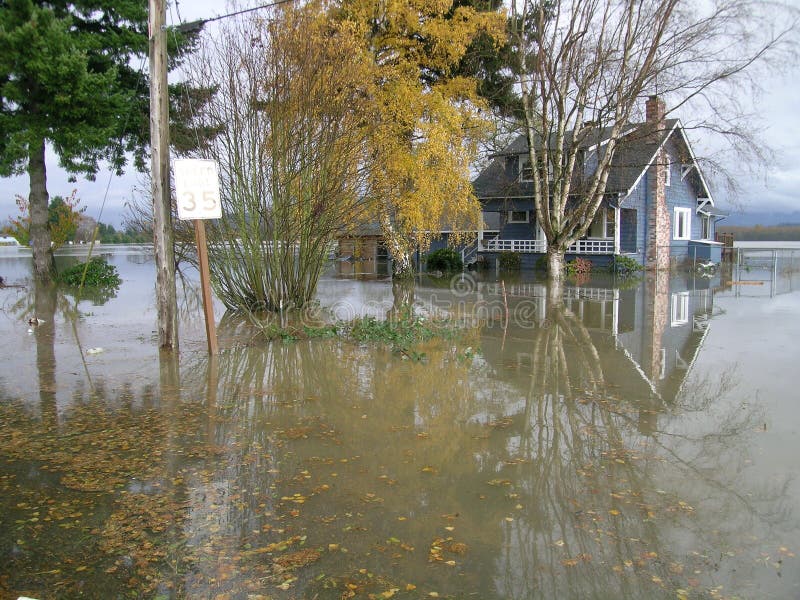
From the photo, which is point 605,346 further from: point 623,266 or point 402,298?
point 623,266

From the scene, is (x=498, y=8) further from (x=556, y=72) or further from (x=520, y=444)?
(x=520, y=444)

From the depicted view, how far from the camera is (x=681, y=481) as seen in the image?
4719 mm

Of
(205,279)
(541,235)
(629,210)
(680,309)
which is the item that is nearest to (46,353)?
(205,279)

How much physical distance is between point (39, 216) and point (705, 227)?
3362 cm

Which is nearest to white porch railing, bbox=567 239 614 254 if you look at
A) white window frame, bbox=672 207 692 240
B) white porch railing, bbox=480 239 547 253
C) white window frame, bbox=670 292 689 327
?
white porch railing, bbox=480 239 547 253

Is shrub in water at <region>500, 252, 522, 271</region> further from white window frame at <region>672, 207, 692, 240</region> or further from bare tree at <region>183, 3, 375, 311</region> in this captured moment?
bare tree at <region>183, 3, 375, 311</region>

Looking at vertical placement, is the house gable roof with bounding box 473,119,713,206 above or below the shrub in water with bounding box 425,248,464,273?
above

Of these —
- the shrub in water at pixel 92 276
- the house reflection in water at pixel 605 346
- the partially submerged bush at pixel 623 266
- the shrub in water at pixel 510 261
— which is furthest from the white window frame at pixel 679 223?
the shrub in water at pixel 92 276

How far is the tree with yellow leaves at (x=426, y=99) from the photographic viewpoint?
734 inches

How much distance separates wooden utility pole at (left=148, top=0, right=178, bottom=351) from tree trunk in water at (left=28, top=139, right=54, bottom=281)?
48.9 ft

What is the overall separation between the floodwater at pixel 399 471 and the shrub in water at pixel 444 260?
20.9m

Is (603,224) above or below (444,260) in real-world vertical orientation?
above

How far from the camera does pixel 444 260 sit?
103ft

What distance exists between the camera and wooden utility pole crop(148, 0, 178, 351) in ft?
28.7
